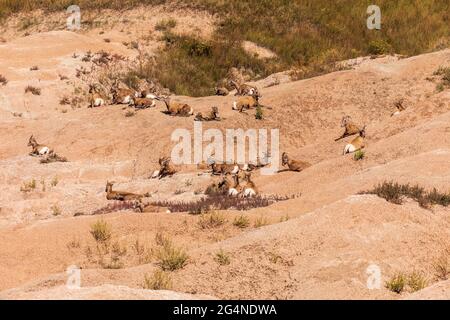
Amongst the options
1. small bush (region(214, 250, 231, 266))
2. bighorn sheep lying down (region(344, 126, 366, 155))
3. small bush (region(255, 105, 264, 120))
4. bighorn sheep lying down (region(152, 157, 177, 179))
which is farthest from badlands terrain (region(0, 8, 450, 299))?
bighorn sheep lying down (region(152, 157, 177, 179))

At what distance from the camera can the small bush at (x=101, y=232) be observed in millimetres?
11953

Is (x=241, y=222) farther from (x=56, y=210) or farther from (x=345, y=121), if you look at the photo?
(x=345, y=121)

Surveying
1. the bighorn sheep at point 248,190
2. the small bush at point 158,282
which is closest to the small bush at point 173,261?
the small bush at point 158,282

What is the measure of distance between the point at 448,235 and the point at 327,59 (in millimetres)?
26166

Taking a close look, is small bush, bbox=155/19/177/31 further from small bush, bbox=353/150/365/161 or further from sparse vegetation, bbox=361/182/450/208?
sparse vegetation, bbox=361/182/450/208

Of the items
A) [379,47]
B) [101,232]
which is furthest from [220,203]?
[379,47]

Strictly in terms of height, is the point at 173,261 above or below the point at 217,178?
above

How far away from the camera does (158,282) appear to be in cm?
848

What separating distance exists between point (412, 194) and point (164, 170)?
10.3 m

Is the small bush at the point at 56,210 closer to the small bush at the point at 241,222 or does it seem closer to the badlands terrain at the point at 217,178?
the badlands terrain at the point at 217,178

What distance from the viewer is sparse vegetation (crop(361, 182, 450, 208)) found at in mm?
11281

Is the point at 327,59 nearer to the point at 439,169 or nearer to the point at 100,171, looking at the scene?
the point at 100,171

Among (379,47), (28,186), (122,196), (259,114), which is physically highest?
(379,47)

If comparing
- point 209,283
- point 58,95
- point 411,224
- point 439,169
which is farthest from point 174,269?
point 58,95
